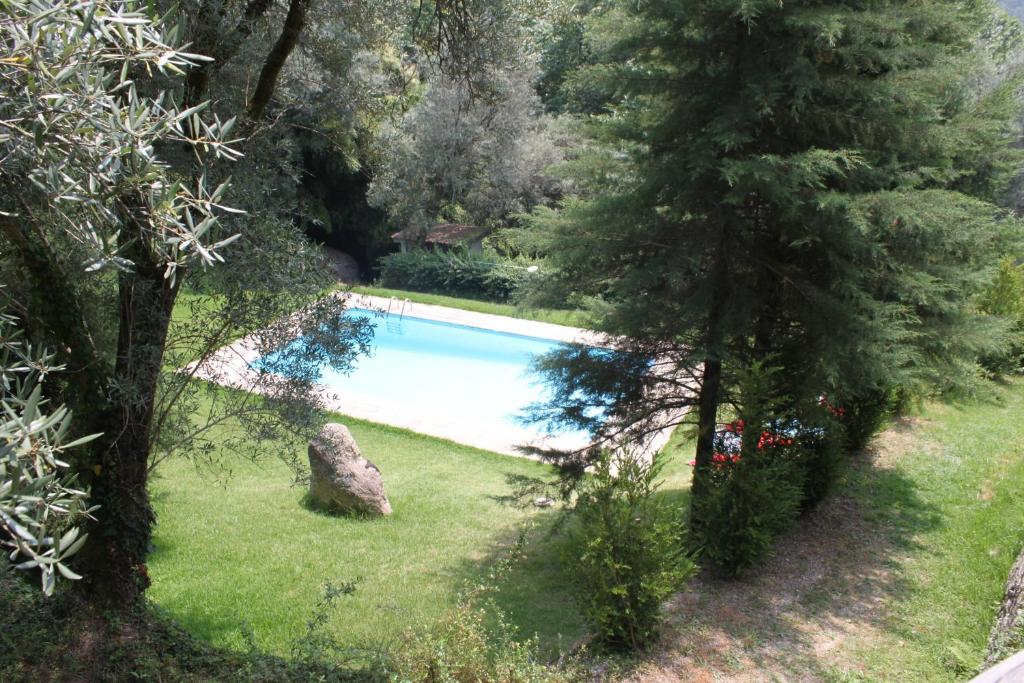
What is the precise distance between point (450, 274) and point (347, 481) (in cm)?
1586

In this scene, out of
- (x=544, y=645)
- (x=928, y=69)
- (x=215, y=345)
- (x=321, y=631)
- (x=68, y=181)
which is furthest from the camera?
(x=928, y=69)

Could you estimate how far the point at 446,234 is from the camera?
87.0 ft

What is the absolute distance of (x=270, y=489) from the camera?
9.92 meters

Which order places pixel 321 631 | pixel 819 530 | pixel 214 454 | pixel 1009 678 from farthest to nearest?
pixel 214 454, pixel 819 530, pixel 321 631, pixel 1009 678

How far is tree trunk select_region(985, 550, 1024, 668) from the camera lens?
504 cm

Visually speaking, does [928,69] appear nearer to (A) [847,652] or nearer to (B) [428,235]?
(A) [847,652]

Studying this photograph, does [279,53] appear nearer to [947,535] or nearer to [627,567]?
[627,567]

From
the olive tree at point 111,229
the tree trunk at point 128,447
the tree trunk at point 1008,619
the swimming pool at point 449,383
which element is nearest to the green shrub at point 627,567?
the tree trunk at point 1008,619

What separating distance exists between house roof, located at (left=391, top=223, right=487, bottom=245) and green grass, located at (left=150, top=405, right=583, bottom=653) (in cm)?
1568

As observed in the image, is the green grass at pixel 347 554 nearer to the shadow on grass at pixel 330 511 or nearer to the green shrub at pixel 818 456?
the shadow on grass at pixel 330 511

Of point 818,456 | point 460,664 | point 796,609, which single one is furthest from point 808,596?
point 460,664

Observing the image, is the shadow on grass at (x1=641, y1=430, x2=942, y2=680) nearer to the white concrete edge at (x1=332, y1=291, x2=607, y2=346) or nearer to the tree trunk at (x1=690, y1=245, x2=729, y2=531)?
the tree trunk at (x1=690, y1=245, x2=729, y2=531)

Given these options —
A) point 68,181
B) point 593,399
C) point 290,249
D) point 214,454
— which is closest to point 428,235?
point 214,454

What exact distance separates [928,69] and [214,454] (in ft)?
30.9
